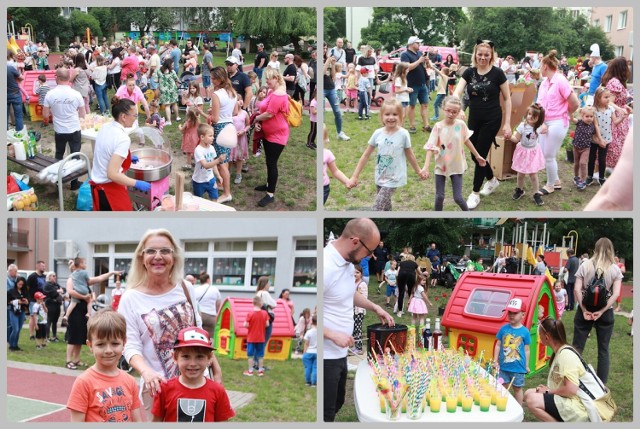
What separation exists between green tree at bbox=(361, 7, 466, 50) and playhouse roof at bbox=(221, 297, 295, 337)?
388 cm

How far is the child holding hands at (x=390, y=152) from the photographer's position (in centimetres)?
477

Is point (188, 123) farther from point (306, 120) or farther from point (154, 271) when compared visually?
point (154, 271)

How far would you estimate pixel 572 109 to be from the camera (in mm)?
6164

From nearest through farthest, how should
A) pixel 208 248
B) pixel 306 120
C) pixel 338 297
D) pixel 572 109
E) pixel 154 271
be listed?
1. pixel 154 271
2. pixel 338 297
3. pixel 572 109
4. pixel 306 120
5. pixel 208 248

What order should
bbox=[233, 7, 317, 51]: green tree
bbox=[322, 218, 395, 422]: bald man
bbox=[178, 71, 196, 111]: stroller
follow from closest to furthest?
bbox=[322, 218, 395, 422]: bald man → bbox=[233, 7, 317, 51]: green tree → bbox=[178, 71, 196, 111]: stroller

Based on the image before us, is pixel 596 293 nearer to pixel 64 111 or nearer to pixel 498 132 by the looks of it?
pixel 498 132

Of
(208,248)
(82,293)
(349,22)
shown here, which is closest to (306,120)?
(349,22)

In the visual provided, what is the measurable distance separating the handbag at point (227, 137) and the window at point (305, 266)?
11.8 ft

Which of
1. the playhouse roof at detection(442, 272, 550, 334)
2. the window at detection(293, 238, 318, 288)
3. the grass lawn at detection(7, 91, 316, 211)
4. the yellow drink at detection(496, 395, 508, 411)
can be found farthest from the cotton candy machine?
the window at detection(293, 238, 318, 288)

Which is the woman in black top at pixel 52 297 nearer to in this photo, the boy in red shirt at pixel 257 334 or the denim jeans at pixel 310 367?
the boy in red shirt at pixel 257 334

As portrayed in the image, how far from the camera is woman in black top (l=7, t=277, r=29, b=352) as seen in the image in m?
8.14

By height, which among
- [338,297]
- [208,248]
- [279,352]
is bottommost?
[279,352]

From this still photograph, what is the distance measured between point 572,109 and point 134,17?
4.49 meters

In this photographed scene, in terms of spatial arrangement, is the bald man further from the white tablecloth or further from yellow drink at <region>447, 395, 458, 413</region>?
yellow drink at <region>447, 395, 458, 413</region>
